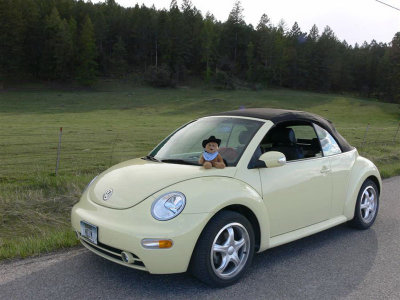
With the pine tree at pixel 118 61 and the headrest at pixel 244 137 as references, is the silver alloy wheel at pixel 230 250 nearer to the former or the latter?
the headrest at pixel 244 137

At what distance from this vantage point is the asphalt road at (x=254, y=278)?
344 centimetres

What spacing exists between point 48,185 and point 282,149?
473 centimetres

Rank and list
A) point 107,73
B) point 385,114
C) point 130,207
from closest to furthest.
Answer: point 130,207 → point 385,114 → point 107,73

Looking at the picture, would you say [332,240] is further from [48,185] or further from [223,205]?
[48,185]

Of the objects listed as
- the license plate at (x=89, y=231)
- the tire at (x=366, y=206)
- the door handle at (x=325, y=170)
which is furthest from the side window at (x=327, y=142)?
the license plate at (x=89, y=231)

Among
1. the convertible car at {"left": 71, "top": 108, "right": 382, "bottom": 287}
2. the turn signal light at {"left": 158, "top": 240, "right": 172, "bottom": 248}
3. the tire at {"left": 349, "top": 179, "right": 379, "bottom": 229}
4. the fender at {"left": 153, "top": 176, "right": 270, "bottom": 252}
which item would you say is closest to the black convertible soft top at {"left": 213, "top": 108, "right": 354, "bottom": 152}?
the convertible car at {"left": 71, "top": 108, "right": 382, "bottom": 287}

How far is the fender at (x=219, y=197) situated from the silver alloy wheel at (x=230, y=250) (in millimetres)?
216

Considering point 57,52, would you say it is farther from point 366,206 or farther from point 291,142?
point 366,206

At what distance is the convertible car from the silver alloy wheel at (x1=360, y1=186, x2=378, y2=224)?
0.04m

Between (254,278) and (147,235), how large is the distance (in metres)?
1.24

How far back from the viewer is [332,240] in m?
5.00

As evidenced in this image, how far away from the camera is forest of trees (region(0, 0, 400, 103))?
72.0 metres

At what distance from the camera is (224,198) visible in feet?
11.8

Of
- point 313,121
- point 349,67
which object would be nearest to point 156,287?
point 313,121
